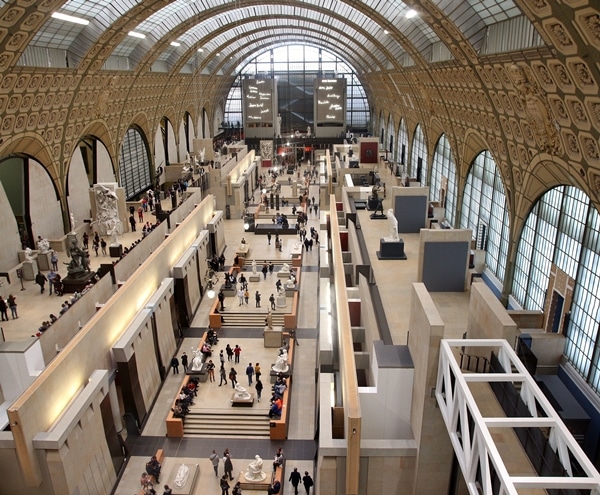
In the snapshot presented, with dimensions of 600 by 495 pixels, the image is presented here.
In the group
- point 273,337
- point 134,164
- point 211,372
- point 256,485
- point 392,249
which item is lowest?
point 256,485

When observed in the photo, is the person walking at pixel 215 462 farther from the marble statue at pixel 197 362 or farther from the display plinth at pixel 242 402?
the marble statue at pixel 197 362

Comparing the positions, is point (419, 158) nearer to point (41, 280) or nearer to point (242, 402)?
point (242, 402)

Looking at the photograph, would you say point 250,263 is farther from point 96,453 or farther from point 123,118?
point 96,453

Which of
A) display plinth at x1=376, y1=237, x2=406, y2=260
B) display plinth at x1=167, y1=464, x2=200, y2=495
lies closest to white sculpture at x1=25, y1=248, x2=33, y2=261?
display plinth at x1=167, y1=464, x2=200, y2=495

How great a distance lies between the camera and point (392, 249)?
20469 mm

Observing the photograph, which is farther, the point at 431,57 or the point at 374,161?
the point at 374,161

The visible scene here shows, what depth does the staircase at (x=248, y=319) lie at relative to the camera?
970 inches

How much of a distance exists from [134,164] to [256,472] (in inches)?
1394

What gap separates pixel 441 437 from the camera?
1195cm

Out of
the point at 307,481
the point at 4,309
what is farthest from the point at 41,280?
the point at 307,481

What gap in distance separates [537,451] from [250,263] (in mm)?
24611

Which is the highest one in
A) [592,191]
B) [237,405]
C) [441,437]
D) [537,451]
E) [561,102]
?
[561,102]

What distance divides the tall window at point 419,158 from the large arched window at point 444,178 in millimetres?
3806

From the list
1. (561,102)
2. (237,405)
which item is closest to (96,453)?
(237,405)
